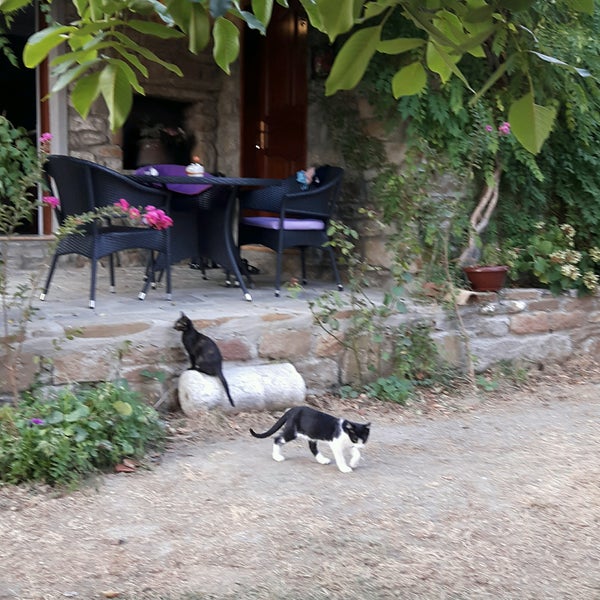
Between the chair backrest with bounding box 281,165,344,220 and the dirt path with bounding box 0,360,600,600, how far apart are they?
1589 millimetres

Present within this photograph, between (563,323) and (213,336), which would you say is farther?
(563,323)

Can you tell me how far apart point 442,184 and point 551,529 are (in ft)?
9.63

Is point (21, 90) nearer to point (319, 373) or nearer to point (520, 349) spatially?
point (319, 373)

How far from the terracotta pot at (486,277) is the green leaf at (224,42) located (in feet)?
12.8

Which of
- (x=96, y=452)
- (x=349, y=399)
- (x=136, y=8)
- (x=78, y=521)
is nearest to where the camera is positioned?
(x=136, y=8)

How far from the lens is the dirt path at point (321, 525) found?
7.88ft

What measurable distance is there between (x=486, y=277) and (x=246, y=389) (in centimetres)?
190

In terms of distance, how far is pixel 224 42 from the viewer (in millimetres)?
1398

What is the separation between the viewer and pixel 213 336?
4.20m

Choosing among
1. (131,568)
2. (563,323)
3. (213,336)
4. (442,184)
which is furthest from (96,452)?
(563,323)

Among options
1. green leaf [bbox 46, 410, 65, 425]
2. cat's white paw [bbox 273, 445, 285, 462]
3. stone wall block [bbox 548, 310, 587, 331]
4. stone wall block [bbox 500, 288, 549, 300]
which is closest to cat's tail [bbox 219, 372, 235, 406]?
cat's white paw [bbox 273, 445, 285, 462]

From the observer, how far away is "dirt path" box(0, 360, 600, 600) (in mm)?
2400

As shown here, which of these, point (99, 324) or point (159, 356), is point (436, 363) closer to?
point (159, 356)

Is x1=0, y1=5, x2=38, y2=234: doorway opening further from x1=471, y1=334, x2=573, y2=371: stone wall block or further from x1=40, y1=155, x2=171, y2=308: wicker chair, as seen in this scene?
x1=471, y1=334, x2=573, y2=371: stone wall block
